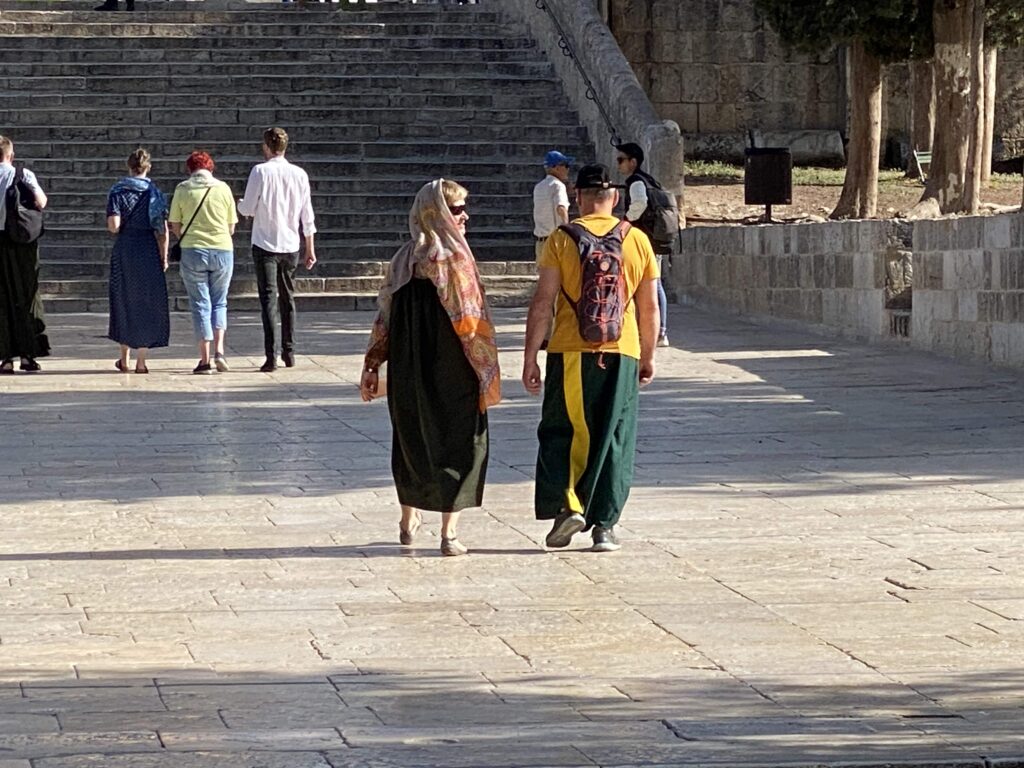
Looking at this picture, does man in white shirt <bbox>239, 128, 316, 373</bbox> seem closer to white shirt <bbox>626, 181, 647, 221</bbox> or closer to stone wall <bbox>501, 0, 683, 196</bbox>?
white shirt <bbox>626, 181, 647, 221</bbox>

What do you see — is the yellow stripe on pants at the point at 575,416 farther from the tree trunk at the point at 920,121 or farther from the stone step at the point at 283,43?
the tree trunk at the point at 920,121

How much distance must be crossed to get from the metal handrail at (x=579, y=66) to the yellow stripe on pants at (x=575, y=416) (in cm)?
1380

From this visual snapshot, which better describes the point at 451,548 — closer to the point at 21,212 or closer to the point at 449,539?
the point at 449,539

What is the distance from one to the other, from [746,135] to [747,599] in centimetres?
2444

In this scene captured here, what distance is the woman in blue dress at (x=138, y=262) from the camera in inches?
558

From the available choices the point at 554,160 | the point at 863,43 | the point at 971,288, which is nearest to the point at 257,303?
the point at 554,160

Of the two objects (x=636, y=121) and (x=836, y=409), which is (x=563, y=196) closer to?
(x=836, y=409)

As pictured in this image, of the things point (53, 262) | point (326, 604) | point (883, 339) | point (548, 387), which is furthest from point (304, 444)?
point (53, 262)

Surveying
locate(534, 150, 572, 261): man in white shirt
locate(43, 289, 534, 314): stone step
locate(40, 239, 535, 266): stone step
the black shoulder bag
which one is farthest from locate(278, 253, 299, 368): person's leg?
locate(40, 239, 535, 266): stone step

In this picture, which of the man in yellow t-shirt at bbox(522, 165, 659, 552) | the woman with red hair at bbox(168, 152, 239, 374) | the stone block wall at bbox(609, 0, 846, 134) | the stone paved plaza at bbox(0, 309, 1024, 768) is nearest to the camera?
the stone paved plaza at bbox(0, 309, 1024, 768)

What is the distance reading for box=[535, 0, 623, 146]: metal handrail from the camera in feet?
73.1

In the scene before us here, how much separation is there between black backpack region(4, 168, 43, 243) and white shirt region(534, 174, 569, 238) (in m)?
3.51

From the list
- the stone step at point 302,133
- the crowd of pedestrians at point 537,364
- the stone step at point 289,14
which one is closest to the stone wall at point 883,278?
the stone step at point 302,133

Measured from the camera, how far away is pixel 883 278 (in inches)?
635
